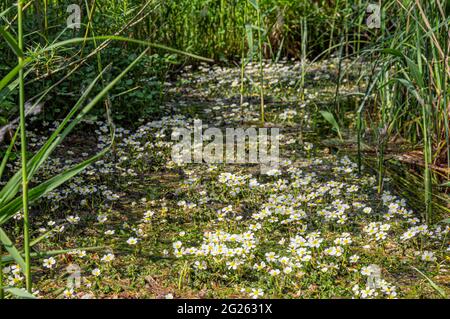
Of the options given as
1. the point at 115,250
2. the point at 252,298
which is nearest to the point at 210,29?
the point at 115,250

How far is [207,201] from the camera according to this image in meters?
3.28

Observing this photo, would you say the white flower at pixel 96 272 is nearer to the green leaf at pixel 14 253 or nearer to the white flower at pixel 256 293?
the white flower at pixel 256 293

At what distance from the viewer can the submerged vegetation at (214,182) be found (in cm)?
243

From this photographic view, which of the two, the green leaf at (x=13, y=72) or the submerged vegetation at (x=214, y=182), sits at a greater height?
the green leaf at (x=13, y=72)

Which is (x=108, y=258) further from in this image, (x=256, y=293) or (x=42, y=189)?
(x=42, y=189)

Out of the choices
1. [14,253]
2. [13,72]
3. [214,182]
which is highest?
[13,72]

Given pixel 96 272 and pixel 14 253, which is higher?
pixel 14 253

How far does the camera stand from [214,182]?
349 centimetres

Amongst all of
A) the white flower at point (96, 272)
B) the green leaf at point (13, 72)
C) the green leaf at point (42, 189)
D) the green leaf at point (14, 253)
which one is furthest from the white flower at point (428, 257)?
the green leaf at point (13, 72)

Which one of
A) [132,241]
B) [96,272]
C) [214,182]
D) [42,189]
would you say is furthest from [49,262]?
[214,182]

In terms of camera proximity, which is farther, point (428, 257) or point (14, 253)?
point (428, 257)

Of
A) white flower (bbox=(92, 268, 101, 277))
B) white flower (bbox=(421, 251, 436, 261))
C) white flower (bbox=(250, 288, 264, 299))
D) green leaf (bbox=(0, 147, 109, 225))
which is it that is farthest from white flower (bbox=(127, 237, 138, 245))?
white flower (bbox=(421, 251, 436, 261))

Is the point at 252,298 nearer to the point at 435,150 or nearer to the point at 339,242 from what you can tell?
the point at 339,242

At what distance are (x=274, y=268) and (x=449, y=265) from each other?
733mm
